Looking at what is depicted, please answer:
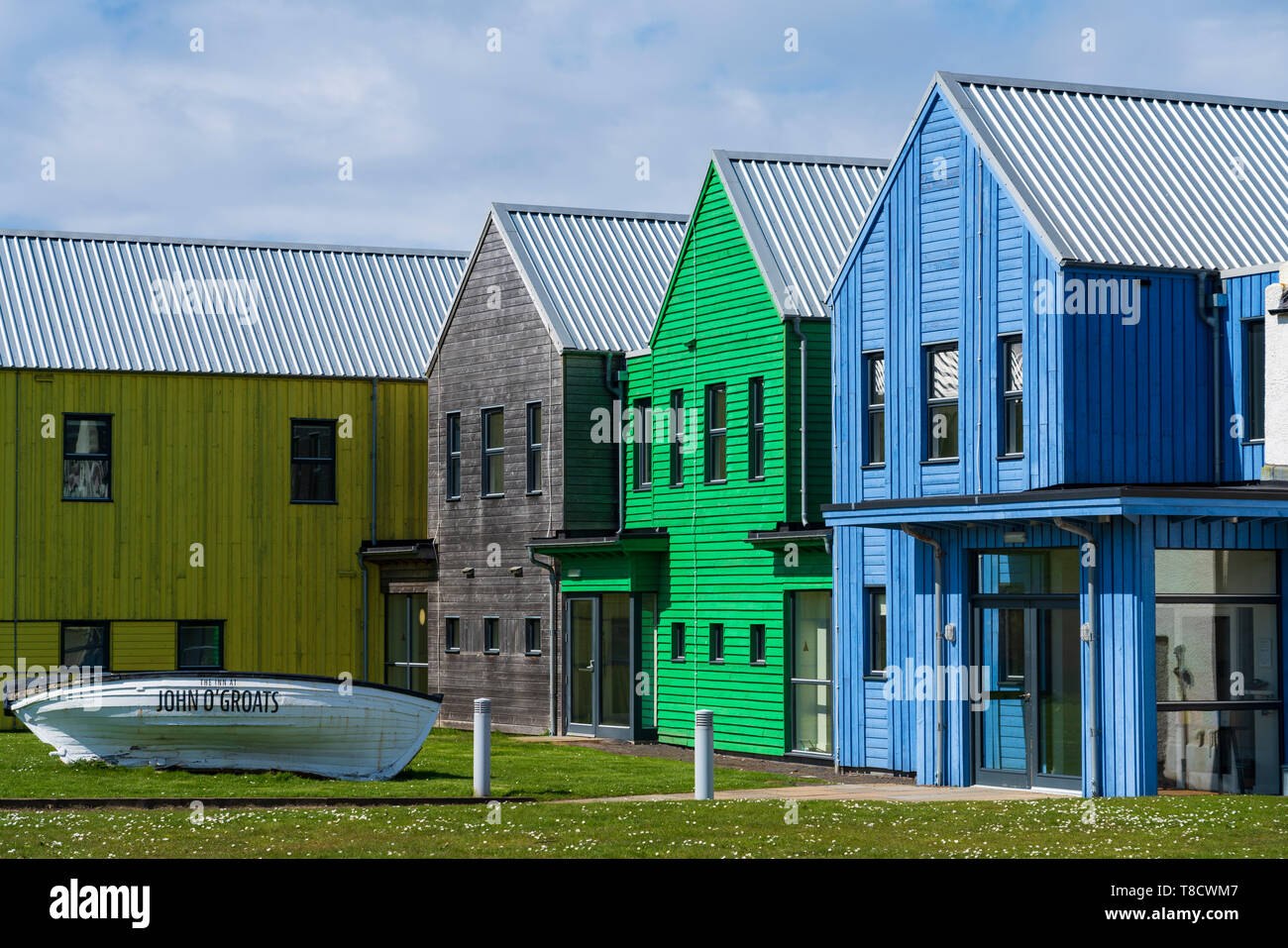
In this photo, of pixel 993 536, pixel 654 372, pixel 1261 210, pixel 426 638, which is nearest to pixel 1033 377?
pixel 993 536

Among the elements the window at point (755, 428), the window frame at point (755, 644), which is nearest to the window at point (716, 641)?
the window frame at point (755, 644)

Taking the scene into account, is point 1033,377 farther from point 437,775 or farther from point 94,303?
point 94,303

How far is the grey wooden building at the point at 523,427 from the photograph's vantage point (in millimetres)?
34375

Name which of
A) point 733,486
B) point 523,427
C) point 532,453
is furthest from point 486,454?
point 733,486

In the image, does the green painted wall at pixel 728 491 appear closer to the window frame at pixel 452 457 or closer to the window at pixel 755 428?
the window at pixel 755 428

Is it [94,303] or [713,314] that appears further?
[94,303]

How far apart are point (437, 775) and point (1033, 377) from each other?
9.03 metres

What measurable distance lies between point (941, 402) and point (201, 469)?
1780 cm

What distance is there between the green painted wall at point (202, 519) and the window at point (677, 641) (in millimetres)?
9519

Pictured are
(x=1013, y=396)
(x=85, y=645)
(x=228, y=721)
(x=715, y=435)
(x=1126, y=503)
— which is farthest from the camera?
(x=85, y=645)

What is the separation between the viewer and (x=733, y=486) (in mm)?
30453

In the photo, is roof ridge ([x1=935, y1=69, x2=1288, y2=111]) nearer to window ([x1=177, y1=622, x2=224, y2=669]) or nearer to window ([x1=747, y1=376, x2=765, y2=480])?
window ([x1=747, y1=376, x2=765, y2=480])

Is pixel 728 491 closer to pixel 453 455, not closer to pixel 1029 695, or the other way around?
pixel 1029 695

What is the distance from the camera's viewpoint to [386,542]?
129 feet
